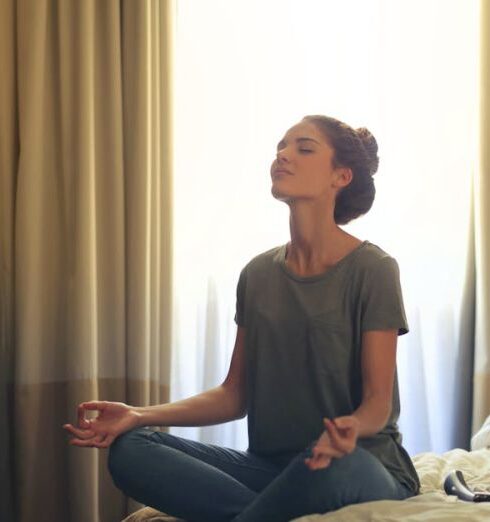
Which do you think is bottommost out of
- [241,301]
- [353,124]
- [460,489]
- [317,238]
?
[460,489]

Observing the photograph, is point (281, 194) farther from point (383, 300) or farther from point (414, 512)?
point (414, 512)

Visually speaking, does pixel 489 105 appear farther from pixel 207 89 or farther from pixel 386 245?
pixel 207 89

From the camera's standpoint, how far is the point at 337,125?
5.04 ft

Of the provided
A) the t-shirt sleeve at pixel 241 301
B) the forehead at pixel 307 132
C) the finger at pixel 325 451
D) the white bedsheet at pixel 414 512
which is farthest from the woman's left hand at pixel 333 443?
the forehead at pixel 307 132

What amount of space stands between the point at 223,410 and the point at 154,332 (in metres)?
0.85

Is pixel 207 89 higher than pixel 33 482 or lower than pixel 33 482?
higher

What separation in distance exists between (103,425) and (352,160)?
29.2 inches

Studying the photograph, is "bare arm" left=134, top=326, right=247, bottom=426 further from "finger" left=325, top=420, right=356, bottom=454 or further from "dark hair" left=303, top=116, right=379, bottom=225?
"finger" left=325, top=420, right=356, bottom=454

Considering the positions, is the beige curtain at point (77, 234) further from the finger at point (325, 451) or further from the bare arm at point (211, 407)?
the finger at point (325, 451)

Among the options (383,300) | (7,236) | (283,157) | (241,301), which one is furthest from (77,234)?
(383,300)

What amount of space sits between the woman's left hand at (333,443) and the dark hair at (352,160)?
0.62 meters

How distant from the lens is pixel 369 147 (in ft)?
5.09

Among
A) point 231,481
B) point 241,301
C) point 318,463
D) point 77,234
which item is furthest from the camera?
point 77,234

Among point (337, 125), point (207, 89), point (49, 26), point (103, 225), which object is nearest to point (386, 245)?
point (207, 89)
